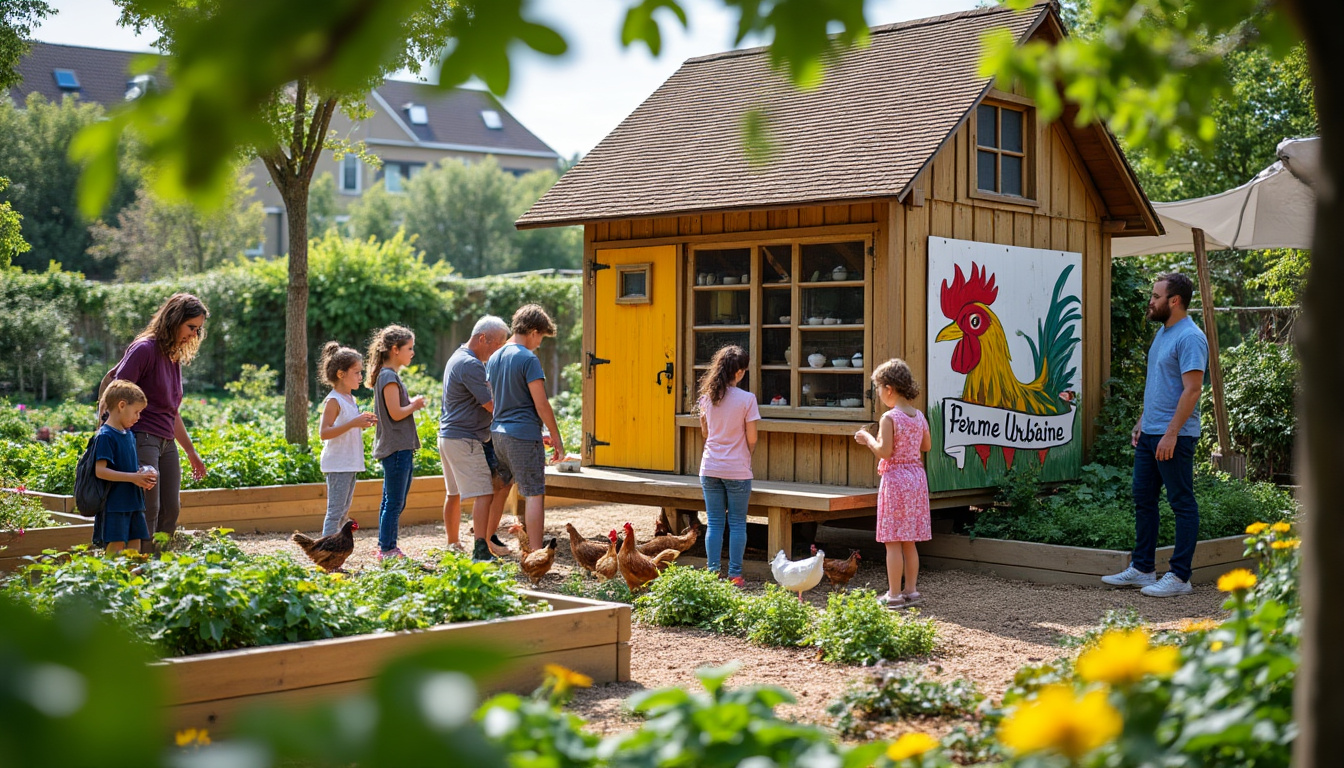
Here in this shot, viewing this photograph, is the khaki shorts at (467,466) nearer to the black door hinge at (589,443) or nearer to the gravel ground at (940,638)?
the gravel ground at (940,638)

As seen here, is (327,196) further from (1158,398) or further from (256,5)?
(256,5)

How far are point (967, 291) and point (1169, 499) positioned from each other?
2.43 m

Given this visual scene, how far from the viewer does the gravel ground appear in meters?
5.79

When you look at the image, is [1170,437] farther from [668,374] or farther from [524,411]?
[524,411]

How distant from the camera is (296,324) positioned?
12133mm

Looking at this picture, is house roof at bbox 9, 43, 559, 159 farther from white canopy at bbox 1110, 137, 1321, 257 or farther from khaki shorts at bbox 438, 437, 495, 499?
khaki shorts at bbox 438, 437, 495, 499

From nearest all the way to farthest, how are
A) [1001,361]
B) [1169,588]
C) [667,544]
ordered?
[1169,588], [667,544], [1001,361]

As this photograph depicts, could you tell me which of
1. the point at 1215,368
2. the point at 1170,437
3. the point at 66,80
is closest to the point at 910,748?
the point at 1170,437

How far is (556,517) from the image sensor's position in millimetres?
12727

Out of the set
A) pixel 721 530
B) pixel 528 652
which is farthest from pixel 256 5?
pixel 721 530

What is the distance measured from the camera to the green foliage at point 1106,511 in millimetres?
9242

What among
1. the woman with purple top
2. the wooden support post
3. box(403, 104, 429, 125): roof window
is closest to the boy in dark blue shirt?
the woman with purple top

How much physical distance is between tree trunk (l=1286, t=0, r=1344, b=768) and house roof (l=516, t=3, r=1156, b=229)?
6.92m

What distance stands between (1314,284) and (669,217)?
29.1 feet
